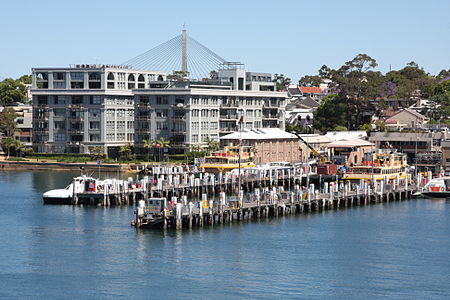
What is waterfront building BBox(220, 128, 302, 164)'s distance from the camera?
439 feet

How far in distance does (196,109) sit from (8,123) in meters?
34.3

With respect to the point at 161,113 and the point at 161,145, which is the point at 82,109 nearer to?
the point at 161,113

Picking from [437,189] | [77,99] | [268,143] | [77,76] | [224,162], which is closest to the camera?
[437,189]

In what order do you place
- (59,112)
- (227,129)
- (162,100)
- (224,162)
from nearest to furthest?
(224,162), (162,100), (227,129), (59,112)

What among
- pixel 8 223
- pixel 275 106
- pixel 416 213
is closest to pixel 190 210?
pixel 8 223

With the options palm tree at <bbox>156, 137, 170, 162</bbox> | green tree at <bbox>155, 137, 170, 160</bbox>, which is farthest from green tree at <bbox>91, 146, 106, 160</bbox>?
palm tree at <bbox>156, 137, 170, 162</bbox>

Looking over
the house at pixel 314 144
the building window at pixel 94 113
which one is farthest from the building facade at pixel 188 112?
the house at pixel 314 144

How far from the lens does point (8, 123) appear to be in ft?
515

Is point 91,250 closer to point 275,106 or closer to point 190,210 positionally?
point 190,210

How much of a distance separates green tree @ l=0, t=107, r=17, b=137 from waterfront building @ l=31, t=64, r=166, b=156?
332 inches

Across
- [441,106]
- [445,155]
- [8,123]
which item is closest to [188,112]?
[8,123]

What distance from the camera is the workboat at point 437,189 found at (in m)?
96.4

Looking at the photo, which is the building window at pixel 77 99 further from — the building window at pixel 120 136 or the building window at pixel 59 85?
the building window at pixel 120 136

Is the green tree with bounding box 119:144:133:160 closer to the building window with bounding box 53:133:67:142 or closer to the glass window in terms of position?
the building window with bounding box 53:133:67:142
